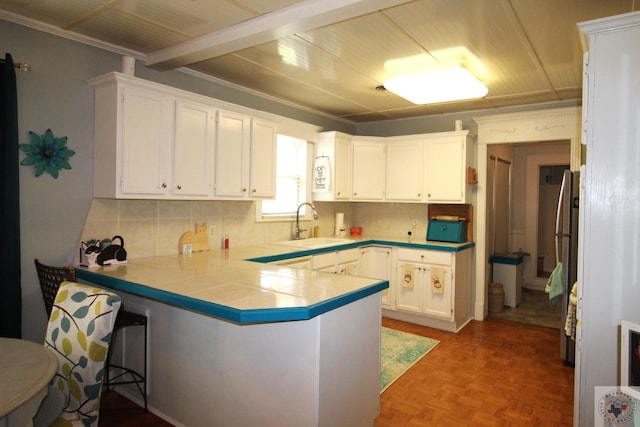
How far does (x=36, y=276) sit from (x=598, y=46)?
3426mm

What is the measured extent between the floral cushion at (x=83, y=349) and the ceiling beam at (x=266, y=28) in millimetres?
1720

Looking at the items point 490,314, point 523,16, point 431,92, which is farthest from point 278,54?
point 490,314

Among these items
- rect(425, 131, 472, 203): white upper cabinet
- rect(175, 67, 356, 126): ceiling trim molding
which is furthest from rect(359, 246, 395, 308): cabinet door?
rect(175, 67, 356, 126): ceiling trim molding

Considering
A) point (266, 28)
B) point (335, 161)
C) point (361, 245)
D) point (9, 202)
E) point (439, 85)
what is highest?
point (266, 28)

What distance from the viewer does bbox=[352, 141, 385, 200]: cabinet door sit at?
4.90m

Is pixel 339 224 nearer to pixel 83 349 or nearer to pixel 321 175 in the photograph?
pixel 321 175

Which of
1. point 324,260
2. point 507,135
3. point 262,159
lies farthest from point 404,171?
point 262,159

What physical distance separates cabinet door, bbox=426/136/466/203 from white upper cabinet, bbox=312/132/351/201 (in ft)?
3.20

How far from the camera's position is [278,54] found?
3.04m

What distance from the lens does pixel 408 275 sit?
4473 millimetres

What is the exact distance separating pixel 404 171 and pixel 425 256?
109 centimetres

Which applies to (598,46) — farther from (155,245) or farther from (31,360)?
(155,245)

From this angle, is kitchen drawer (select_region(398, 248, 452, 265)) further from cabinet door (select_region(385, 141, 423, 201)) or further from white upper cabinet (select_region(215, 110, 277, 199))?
white upper cabinet (select_region(215, 110, 277, 199))

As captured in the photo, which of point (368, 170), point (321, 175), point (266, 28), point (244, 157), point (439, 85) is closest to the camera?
point (266, 28)
